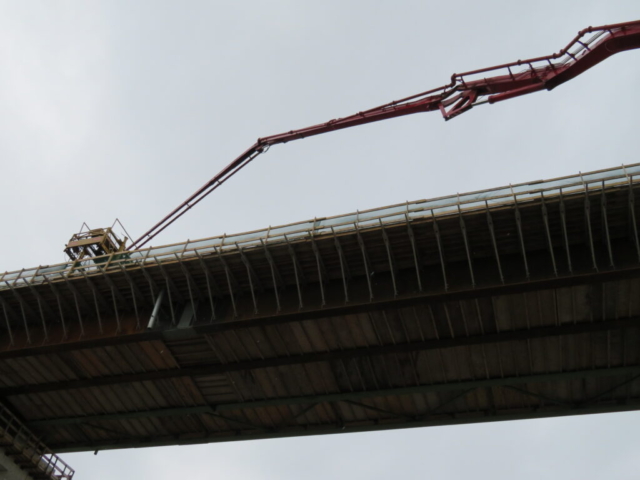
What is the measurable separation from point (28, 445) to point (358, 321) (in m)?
19.7

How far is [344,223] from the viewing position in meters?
23.6

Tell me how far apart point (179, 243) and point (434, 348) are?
1142 cm

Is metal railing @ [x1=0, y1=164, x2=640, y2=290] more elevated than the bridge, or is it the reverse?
metal railing @ [x1=0, y1=164, x2=640, y2=290]

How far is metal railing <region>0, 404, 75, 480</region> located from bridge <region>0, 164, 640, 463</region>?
692mm

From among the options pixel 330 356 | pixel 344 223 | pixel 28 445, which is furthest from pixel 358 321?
pixel 28 445

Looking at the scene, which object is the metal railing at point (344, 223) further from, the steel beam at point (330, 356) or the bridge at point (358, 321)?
the steel beam at point (330, 356)

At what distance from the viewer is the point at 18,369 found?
29781mm

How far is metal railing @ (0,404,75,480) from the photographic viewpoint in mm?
30969

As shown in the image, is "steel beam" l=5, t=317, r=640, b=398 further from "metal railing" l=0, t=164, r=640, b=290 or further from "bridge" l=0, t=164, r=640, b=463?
"metal railing" l=0, t=164, r=640, b=290

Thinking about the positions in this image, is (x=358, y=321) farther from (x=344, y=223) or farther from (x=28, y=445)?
(x=28, y=445)

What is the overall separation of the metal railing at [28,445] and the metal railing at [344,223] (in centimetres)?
814

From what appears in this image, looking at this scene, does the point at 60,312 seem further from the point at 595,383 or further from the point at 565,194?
the point at 595,383

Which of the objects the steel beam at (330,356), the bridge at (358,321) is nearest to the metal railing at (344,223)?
the bridge at (358,321)

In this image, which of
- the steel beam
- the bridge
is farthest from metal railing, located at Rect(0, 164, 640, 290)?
the steel beam
